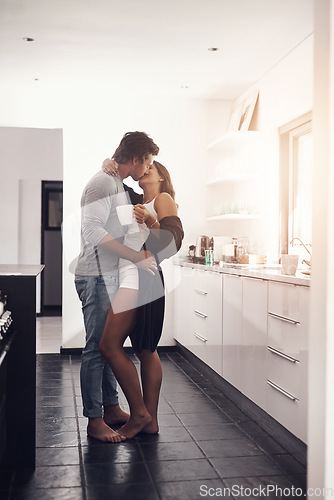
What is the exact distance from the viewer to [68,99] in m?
5.18

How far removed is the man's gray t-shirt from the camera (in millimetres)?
2807

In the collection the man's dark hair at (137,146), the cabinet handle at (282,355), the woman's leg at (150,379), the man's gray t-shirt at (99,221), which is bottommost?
the woman's leg at (150,379)

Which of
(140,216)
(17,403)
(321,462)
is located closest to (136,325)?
(140,216)

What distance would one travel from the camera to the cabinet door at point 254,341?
9.68ft

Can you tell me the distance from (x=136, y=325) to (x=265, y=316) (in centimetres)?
66

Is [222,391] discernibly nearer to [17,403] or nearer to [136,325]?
[136,325]

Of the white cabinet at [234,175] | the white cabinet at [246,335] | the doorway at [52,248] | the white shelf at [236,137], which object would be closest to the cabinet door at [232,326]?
the white cabinet at [246,335]

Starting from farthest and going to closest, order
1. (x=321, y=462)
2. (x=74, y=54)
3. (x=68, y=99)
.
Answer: (x=68, y=99) < (x=74, y=54) < (x=321, y=462)

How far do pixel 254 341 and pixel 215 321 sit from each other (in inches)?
33.9

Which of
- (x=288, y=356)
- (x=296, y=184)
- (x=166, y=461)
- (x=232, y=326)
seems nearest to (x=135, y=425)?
(x=166, y=461)

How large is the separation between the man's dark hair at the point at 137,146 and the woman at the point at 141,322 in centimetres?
14

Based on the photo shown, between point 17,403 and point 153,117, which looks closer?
point 17,403

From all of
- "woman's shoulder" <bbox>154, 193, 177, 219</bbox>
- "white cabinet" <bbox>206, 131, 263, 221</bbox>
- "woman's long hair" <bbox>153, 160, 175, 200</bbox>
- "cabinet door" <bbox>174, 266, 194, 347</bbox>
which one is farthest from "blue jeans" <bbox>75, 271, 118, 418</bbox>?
"white cabinet" <bbox>206, 131, 263, 221</bbox>

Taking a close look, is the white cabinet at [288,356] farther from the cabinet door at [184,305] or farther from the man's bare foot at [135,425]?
the cabinet door at [184,305]
